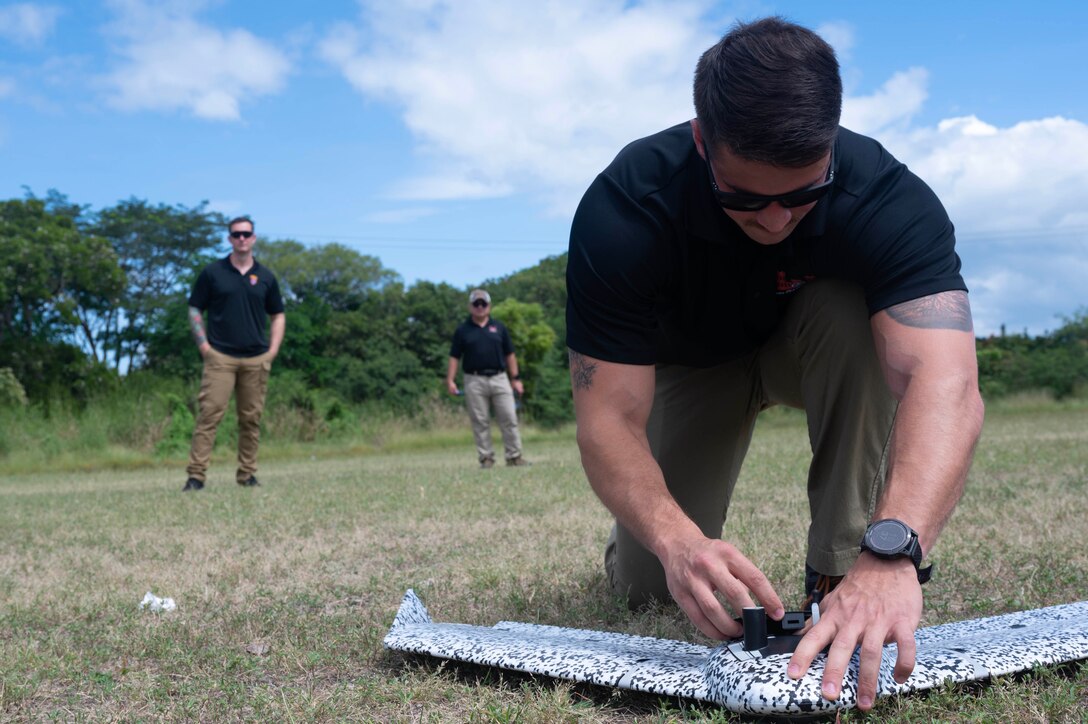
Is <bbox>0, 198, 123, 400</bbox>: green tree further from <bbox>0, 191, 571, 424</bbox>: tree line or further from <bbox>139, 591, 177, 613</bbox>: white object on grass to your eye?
<bbox>139, 591, 177, 613</bbox>: white object on grass

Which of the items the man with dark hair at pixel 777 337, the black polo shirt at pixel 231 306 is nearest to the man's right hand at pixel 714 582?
the man with dark hair at pixel 777 337

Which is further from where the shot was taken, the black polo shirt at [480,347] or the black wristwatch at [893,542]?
the black polo shirt at [480,347]

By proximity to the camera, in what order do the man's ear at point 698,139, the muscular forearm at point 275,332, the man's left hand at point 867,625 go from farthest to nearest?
1. the muscular forearm at point 275,332
2. the man's ear at point 698,139
3. the man's left hand at point 867,625

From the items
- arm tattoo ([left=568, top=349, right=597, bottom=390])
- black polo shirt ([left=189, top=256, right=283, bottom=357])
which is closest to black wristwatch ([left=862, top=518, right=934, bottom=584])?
arm tattoo ([left=568, top=349, right=597, bottom=390])

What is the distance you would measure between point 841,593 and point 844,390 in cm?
108

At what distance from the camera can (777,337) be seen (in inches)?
120

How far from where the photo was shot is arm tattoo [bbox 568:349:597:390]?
2482 mm

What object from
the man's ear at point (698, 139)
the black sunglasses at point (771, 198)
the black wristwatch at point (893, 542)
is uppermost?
the man's ear at point (698, 139)

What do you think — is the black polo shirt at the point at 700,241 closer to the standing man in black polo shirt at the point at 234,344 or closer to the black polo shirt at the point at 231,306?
the standing man in black polo shirt at the point at 234,344

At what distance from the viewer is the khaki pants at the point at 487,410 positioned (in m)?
11.5

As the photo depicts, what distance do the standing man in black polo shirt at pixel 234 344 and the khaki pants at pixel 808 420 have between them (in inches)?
249

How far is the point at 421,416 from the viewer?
20.6 meters

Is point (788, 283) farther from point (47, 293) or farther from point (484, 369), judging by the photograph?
point (47, 293)

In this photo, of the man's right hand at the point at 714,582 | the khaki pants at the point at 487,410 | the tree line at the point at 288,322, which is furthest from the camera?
the tree line at the point at 288,322
